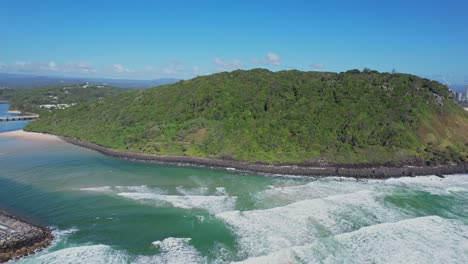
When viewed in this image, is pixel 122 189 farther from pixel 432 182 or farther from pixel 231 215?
pixel 432 182

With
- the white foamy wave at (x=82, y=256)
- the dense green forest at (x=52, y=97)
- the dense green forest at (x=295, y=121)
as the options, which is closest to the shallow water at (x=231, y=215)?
the white foamy wave at (x=82, y=256)

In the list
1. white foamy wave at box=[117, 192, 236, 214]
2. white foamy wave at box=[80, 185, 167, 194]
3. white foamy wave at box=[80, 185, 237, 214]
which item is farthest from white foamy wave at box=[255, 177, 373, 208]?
white foamy wave at box=[80, 185, 167, 194]

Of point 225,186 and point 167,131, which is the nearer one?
point 225,186

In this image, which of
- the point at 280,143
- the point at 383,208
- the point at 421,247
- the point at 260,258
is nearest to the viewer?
the point at 260,258

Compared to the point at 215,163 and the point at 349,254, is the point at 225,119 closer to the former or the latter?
the point at 215,163

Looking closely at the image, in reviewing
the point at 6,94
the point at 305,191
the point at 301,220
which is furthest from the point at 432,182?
the point at 6,94

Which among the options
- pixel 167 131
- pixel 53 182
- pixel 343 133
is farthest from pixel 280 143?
pixel 53 182
